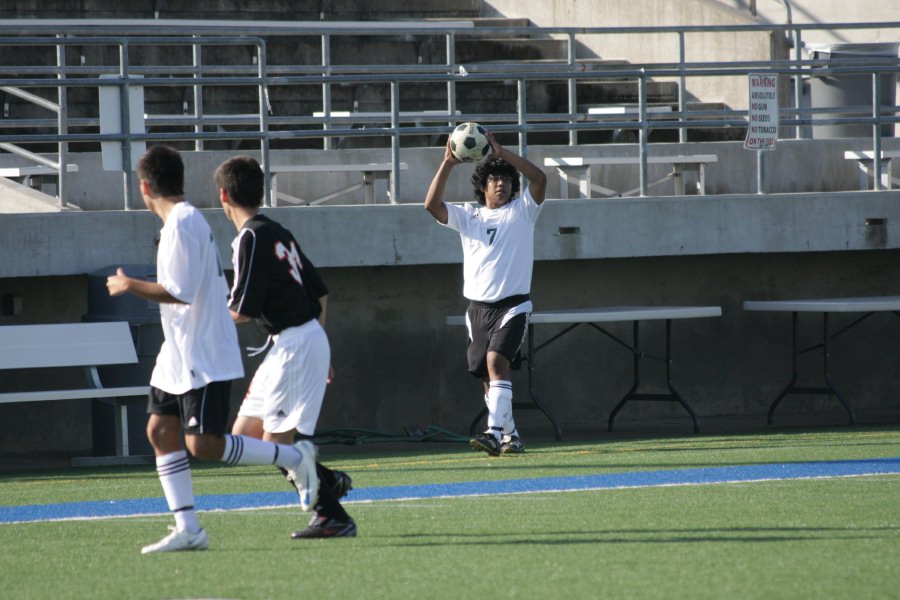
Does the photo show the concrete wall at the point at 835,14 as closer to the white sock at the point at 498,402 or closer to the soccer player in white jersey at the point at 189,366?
the white sock at the point at 498,402

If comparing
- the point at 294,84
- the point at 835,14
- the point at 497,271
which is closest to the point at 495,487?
the point at 497,271

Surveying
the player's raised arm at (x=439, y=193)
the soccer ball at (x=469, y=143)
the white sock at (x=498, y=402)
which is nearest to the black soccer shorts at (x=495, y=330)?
the white sock at (x=498, y=402)

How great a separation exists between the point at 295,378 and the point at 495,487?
2828mm

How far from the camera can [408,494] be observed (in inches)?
367

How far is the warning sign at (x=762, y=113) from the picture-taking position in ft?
48.2

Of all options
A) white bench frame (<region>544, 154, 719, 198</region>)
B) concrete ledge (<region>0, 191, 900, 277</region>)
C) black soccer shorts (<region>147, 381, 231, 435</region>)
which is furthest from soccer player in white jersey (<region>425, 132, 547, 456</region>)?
black soccer shorts (<region>147, 381, 231, 435</region>)

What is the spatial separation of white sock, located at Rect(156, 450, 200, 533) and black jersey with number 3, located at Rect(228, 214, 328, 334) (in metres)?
0.74

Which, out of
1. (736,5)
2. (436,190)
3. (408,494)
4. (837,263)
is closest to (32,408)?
(436,190)

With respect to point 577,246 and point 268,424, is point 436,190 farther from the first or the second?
point 268,424

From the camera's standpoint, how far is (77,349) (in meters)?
12.0

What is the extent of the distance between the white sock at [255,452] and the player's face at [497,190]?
200 inches

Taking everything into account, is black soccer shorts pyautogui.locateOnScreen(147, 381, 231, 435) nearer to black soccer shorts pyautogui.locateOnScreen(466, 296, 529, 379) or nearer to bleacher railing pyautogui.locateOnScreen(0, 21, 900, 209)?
black soccer shorts pyautogui.locateOnScreen(466, 296, 529, 379)

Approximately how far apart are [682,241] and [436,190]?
369cm

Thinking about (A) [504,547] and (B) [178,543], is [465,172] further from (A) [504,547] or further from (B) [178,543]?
(B) [178,543]
